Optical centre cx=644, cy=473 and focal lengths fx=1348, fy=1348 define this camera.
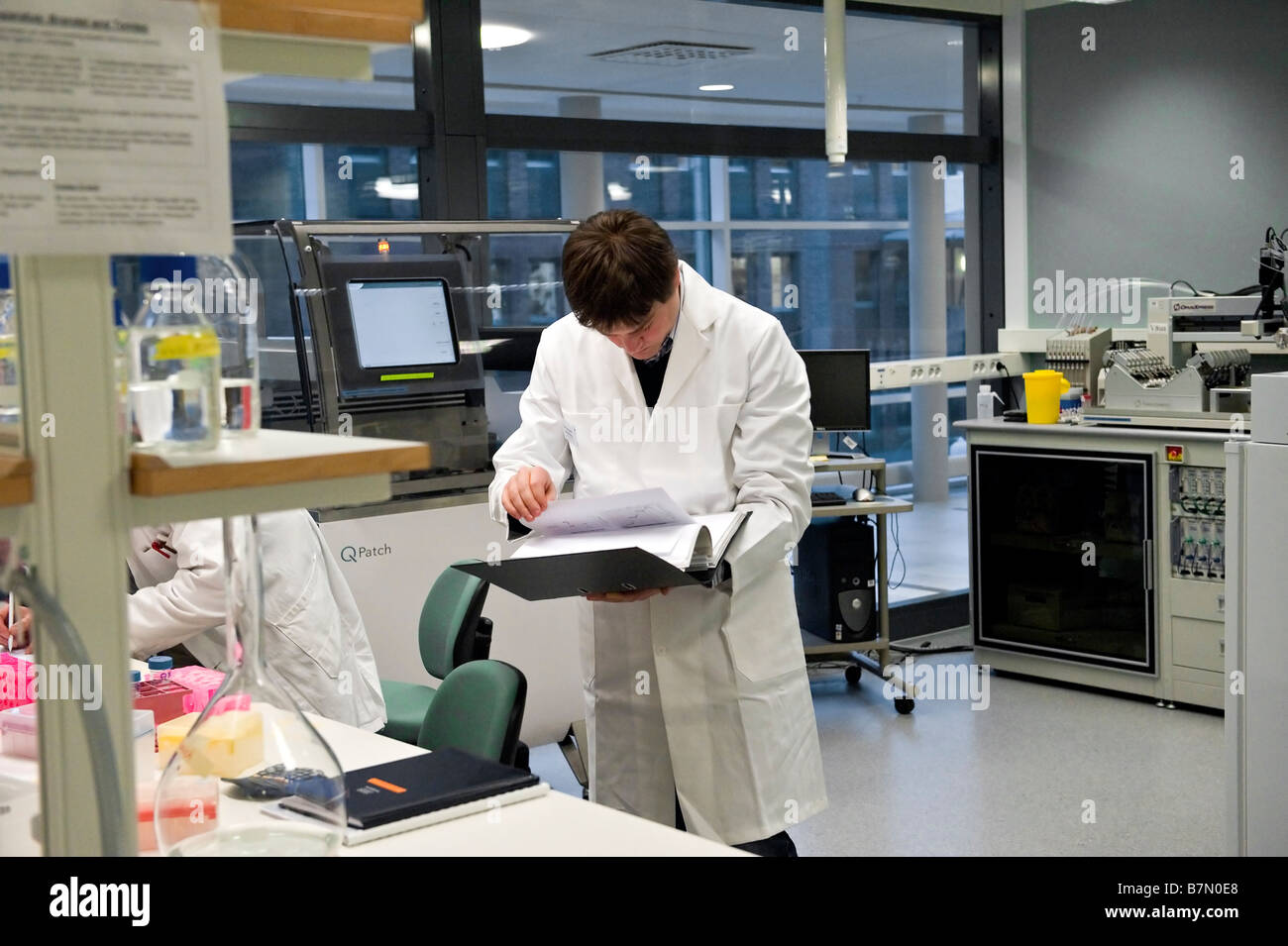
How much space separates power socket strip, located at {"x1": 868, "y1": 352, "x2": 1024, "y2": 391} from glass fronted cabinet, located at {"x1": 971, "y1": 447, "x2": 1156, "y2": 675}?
0.55 metres

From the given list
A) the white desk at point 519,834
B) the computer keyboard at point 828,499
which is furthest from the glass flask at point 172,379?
the computer keyboard at point 828,499

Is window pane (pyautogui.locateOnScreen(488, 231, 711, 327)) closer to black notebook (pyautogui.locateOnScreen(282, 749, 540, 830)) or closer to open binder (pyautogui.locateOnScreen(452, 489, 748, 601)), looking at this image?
open binder (pyautogui.locateOnScreen(452, 489, 748, 601))

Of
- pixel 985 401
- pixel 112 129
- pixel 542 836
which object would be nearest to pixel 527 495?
pixel 542 836

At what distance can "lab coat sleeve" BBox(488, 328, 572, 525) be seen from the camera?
2443 millimetres

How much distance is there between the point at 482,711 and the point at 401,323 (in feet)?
6.38

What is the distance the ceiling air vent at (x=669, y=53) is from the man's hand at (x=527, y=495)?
3045mm

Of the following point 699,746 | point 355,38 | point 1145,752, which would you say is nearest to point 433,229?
point 699,746

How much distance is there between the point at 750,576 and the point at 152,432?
1.42 meters

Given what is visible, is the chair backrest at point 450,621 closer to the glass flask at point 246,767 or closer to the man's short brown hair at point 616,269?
the man's short brown hair at point 616,269

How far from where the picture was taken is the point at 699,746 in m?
2.32

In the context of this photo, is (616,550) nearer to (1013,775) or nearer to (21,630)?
(21,630)

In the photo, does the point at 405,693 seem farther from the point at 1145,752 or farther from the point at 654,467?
the point at 1145,752

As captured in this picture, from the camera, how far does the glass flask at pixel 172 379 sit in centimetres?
97

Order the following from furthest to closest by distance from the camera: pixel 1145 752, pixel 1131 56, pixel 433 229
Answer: pixel 1131 56
pixel 1145 752
pixel 433 229
